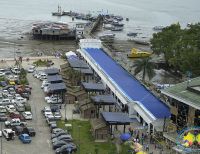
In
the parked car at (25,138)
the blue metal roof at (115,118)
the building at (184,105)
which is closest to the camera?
the building at (184,105)

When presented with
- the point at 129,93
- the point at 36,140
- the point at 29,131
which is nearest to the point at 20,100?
the point at 29,131

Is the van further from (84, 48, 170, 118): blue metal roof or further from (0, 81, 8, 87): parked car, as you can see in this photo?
(84, 48, 170, 118): blue metal roof

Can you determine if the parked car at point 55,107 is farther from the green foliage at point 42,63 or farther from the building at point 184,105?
the green foliage at point 42,63

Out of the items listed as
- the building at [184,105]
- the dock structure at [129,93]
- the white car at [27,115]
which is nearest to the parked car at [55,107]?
the white car at [27,115]

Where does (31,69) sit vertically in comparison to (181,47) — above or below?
below

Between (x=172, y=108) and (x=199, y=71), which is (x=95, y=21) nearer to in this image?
(x=199, y=71)

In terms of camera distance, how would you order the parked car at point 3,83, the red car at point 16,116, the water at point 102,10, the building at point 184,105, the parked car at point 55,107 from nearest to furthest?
the building at point 184,105 < the red car at point 16,116 < the parked car at point 55,107 < the parked car at point 3,83 < the water at point 102,10

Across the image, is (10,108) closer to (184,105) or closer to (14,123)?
(14,123)
